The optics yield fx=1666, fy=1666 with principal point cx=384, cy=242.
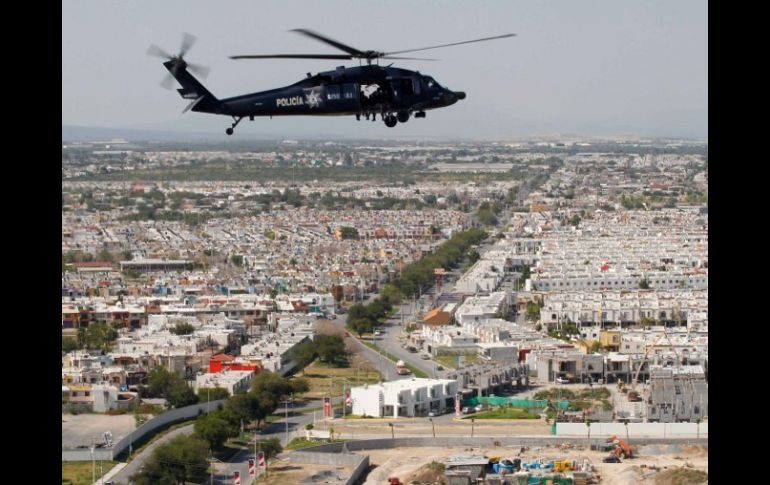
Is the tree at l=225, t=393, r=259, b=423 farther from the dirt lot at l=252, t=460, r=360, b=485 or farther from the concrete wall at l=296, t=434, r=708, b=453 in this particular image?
the dirt lot at l=252, t=460, r=360, b=485

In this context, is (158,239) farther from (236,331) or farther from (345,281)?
(236,331)

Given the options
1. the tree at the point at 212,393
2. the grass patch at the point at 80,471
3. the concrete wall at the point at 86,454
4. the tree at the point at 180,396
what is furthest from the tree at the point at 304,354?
the grass patch at the point at 80,471

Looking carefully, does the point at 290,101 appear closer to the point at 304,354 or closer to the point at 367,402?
the point at 367,402

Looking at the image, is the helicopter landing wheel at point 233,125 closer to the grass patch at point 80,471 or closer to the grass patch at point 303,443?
the grass patch at point 80,471

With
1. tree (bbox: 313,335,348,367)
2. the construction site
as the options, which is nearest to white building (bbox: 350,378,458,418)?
the construction site
